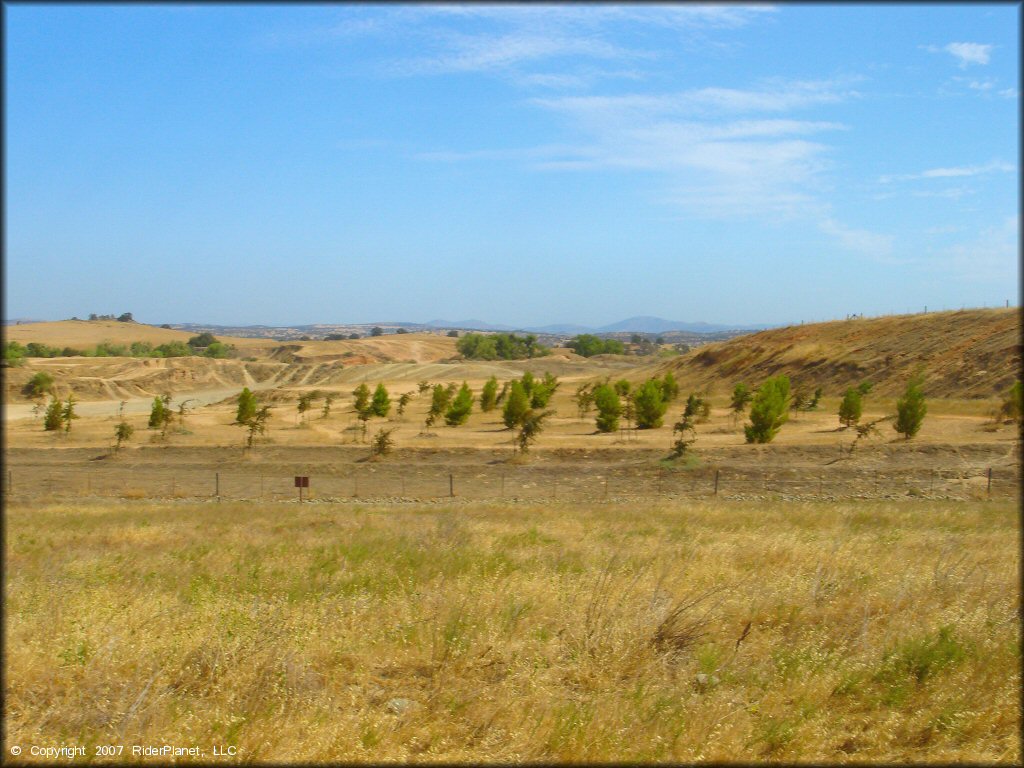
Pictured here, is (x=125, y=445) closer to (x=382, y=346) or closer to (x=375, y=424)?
(x=375, y=424)

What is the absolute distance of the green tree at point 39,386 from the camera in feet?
176

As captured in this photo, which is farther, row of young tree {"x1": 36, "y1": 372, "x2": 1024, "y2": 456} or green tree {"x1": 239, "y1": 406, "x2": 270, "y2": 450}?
green tree {"x1": 239, "y1": 406, "x2": 270, "y2": 450}

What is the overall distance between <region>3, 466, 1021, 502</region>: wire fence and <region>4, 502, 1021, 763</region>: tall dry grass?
53.6 ft

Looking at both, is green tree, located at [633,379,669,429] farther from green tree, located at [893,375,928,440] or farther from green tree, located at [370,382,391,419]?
green tree, located at [370,382,391,419]

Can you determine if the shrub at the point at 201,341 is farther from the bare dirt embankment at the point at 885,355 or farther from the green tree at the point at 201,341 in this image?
the bare dirt embankment at the point at 885,355

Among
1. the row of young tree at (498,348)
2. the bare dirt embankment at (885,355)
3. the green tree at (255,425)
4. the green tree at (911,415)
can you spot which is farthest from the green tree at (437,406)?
the row of young tree at (498,348)

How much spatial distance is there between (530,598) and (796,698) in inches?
104

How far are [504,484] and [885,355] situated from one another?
52416 millimetres

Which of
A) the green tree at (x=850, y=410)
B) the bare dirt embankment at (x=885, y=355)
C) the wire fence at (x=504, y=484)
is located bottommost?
the wire fence at (x=504, y=484)

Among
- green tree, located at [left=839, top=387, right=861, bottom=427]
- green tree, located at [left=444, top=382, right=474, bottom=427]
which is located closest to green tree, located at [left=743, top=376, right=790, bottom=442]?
green tree, located at [left=839, top=387, right=861, bottom=427]

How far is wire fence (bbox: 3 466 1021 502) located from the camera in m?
25.5

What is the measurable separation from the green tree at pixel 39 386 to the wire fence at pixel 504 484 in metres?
24.2

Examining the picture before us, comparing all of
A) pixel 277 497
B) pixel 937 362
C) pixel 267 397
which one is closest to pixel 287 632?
pixel 277 497

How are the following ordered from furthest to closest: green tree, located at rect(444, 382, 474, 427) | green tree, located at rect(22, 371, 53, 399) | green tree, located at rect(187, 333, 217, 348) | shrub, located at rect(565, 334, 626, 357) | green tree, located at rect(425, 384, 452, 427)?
shrub, located at rect(565, 334, 626, 357), green tree, located at rect(187, 333, 217, 348), green tree, located at rect(22, 371, 53, 399), green tree, located at rect(425, 384, 452, 427), green tree, located at rect(444, 382, 474, 427)
